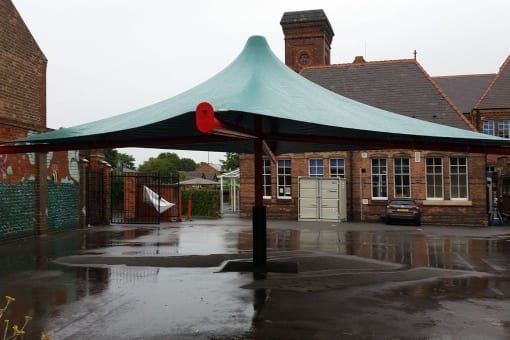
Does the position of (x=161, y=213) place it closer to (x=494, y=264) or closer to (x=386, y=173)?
(x=386, y=173)

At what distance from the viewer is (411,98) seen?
82.6 feet

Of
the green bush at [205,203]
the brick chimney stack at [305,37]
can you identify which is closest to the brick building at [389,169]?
the green bush at [205,203]

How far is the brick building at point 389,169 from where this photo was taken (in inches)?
916

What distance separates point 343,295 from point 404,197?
57.2 ft

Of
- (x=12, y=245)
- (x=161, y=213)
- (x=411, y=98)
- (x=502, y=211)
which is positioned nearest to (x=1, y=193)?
(x=12, y=245)

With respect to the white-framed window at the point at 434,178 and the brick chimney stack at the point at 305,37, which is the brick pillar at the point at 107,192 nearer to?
the white-framed window at the point at 434,178

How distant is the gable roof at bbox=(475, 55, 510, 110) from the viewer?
95.3 feet

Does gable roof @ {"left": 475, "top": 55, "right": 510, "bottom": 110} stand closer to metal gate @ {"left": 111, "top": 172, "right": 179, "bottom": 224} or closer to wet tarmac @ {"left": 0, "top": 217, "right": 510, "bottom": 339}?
wet tarmac @ {"left": 0, "top": 217, "right": 510, "bottom": 339}

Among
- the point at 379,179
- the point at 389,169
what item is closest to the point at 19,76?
the point at 379,179

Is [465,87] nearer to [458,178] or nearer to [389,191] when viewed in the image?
[458,178]

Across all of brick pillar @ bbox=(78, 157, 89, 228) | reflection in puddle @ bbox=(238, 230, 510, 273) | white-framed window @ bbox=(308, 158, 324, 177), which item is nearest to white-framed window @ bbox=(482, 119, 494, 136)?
white-framed window @ bbox=(308, 158, 324, 177)

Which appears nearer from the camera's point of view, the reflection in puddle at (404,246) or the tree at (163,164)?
the reflection in puddle at (404,246)

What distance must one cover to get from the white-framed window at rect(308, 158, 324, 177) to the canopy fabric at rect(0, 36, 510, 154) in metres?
14.5

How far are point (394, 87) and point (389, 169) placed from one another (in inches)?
189
